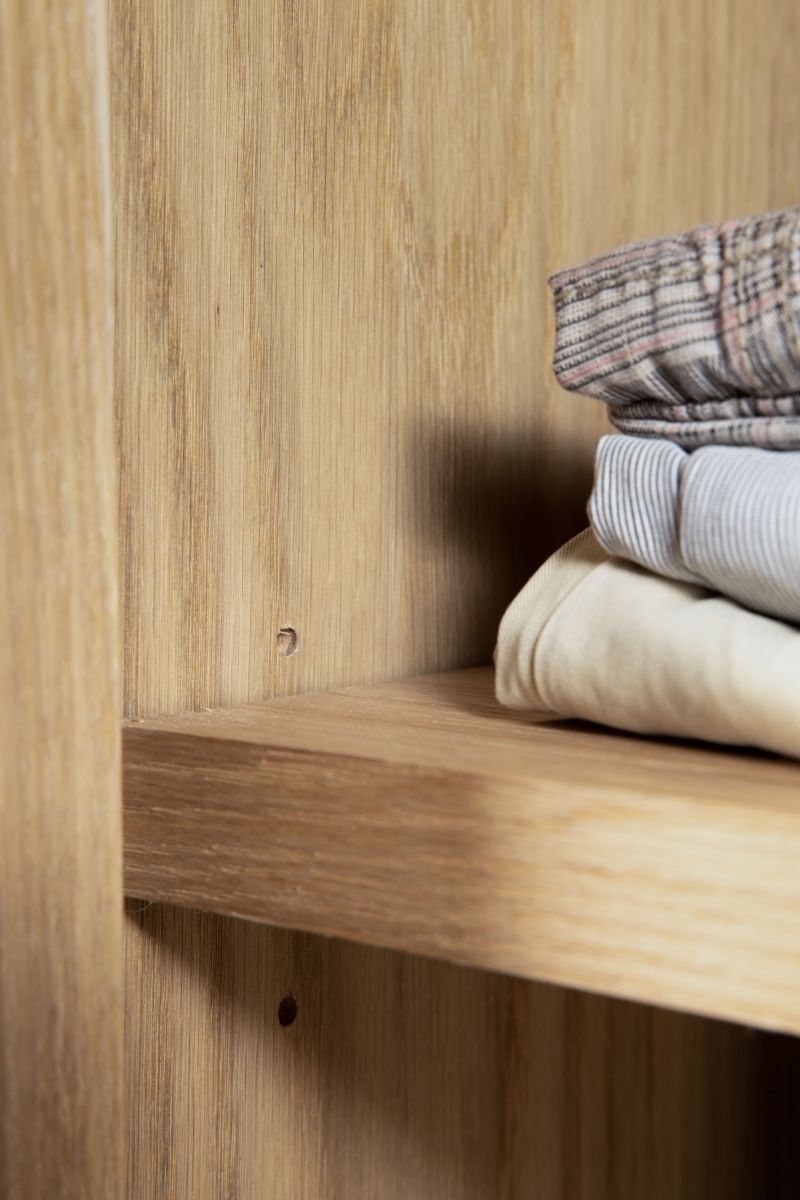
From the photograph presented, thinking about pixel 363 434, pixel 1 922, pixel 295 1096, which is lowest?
pixel 295 1096

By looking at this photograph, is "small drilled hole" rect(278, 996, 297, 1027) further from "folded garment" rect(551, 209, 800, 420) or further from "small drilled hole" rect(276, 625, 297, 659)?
"folded garment" rect(551, 209, 800, 420)

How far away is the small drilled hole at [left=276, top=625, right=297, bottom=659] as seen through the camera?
1.33 feet

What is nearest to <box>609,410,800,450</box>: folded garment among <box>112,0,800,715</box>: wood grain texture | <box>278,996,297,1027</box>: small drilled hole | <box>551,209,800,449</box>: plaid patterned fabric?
<box>551,209,800,449</box>: plaid patterned fabric

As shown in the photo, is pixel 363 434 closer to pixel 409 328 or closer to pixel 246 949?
pixel 409 328

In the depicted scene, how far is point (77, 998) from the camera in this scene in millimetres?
330

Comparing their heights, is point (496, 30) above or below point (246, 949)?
above

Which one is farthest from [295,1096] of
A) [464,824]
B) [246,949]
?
[464,824]

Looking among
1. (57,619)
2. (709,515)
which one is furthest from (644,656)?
(57,619)

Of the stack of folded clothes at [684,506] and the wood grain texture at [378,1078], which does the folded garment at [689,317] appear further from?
the wood grain texture at [378,1078]

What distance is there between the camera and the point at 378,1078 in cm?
46

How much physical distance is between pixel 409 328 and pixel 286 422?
0.27ft

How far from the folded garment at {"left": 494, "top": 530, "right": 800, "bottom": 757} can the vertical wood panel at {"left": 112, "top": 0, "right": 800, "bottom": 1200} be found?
9cm

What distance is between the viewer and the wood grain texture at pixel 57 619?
0.32 meters

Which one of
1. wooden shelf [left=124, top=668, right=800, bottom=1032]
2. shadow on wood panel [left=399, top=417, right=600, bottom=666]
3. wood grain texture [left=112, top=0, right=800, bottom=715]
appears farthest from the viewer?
shadow on wood panel [left=399, top=417, right=600, bottom=666]
